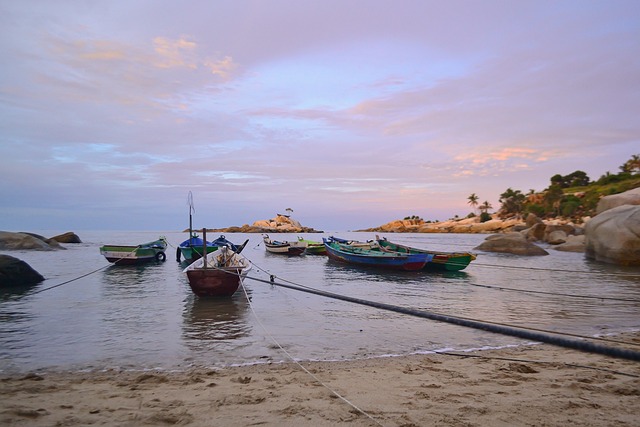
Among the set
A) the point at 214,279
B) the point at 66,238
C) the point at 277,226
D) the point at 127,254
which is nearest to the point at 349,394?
the point at 214,279

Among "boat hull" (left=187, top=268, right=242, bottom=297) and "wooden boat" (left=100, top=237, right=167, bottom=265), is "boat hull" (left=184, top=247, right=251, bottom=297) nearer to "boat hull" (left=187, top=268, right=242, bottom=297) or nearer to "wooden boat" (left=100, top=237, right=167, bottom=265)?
"boat hull" (left=187, top=268, right=242, bottom=297)

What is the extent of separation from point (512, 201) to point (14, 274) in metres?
133

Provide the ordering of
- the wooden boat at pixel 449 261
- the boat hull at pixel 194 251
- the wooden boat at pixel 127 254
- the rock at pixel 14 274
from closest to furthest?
the rock at pixel 14 274 < the wooden boat at pixel 449 261 < the boat hull at pixel 194 251 < the wooden boat at pixel 127 254

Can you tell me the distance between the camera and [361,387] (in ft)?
21.5

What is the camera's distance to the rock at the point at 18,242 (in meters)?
42.3

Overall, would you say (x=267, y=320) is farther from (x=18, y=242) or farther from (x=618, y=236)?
(x=18, y=242)

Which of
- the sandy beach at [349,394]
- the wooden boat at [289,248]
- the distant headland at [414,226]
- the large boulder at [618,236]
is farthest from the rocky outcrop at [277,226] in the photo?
the sandy beach at [349,394]

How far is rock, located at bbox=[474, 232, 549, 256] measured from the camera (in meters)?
40.3

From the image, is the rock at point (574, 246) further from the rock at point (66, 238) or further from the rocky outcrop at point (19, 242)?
the rock at point (66, 238)

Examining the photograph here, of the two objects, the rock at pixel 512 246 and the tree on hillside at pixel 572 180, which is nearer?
the rock at pixel 512 246

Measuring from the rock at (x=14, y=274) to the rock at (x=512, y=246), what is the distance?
4072cm

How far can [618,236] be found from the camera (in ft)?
93.8

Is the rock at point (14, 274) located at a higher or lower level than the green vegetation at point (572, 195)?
lower

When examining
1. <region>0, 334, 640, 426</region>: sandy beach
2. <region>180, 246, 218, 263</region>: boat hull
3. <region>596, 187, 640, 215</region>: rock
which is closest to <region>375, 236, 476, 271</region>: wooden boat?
<region>180, 246, 218, 263</region>: boat hull
